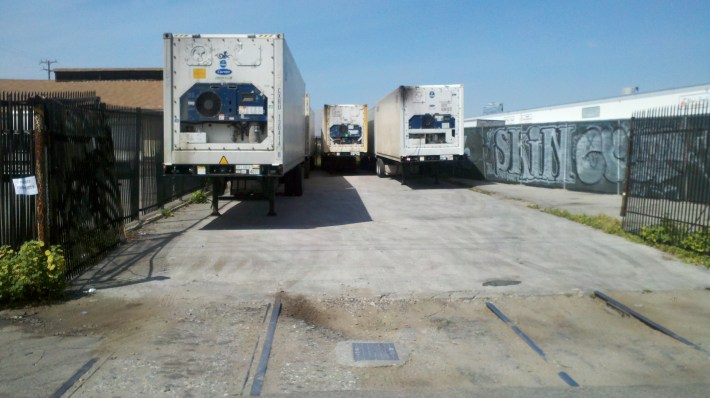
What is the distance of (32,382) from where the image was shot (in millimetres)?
5129

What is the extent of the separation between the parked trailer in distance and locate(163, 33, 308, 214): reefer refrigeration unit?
61.8 feet

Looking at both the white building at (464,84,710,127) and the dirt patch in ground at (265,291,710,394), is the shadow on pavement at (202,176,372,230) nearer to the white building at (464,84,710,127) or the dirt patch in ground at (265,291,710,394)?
the dirt patch in ground at (265,291,710,394)

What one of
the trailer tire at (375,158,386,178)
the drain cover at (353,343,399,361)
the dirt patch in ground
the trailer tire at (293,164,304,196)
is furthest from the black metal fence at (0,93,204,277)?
the trailer tire at (375,158,386,178)

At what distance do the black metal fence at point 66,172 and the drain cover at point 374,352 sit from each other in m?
4.33

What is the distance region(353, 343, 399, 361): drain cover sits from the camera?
19.0 ft

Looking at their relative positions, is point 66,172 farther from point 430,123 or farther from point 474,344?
point 430,123

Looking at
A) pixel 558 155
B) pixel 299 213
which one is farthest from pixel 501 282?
pixel 558 155

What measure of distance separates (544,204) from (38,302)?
1322 centimetres

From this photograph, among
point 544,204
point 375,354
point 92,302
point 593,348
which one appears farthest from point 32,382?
point 544,204

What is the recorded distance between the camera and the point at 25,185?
7.41m

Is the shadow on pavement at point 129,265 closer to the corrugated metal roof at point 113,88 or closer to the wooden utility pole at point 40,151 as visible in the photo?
the wooden utility pole at point 40,151

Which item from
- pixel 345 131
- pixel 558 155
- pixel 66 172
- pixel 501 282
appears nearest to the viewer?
pixel 66 172

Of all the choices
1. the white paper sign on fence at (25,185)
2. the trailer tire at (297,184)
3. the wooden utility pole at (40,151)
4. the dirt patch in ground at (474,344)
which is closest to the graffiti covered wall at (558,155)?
the trailer tire at (297,184)

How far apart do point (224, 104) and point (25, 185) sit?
229 inches
